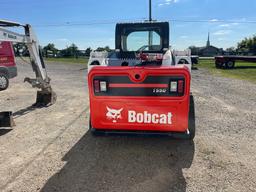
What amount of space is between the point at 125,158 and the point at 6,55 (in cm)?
1011

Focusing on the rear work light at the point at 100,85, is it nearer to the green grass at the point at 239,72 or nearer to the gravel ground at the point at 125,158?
the gravel ground at the point at 125,158

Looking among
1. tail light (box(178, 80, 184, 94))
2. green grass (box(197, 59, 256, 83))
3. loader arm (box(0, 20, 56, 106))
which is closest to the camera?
tail light (box(178, 80, 184, 94))

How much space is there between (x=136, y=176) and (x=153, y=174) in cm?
26

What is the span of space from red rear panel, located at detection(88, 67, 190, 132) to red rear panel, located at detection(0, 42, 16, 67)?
9.52 meters

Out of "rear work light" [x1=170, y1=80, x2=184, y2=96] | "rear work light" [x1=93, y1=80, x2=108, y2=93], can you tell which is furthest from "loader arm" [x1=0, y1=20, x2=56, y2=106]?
"rear work light" [x1=170, y1=80, x2=184, y2=96]

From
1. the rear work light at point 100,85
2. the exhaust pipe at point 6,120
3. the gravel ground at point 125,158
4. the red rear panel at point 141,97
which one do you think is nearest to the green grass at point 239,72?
the gravel ground at point 125,158

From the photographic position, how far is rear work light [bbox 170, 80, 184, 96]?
392 cm

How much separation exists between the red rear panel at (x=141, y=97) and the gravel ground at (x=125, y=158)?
621 millimetres

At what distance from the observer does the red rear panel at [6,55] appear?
11.9 m

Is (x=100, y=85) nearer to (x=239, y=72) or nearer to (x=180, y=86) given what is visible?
(x=180, y=86)

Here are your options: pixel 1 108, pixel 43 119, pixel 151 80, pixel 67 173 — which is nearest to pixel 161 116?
pixel 151 80

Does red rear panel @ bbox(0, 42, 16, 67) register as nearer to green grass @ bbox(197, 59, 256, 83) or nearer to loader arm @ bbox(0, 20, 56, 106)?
loader arm @ bbox(0, 20, 56, 106)

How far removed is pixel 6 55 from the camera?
1209 centimetres

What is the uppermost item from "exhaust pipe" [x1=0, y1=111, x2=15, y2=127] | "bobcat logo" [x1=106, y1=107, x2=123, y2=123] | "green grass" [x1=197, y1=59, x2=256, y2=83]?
"bobcat logo" [x1=106, y1=107, x2=123, y2=123]
